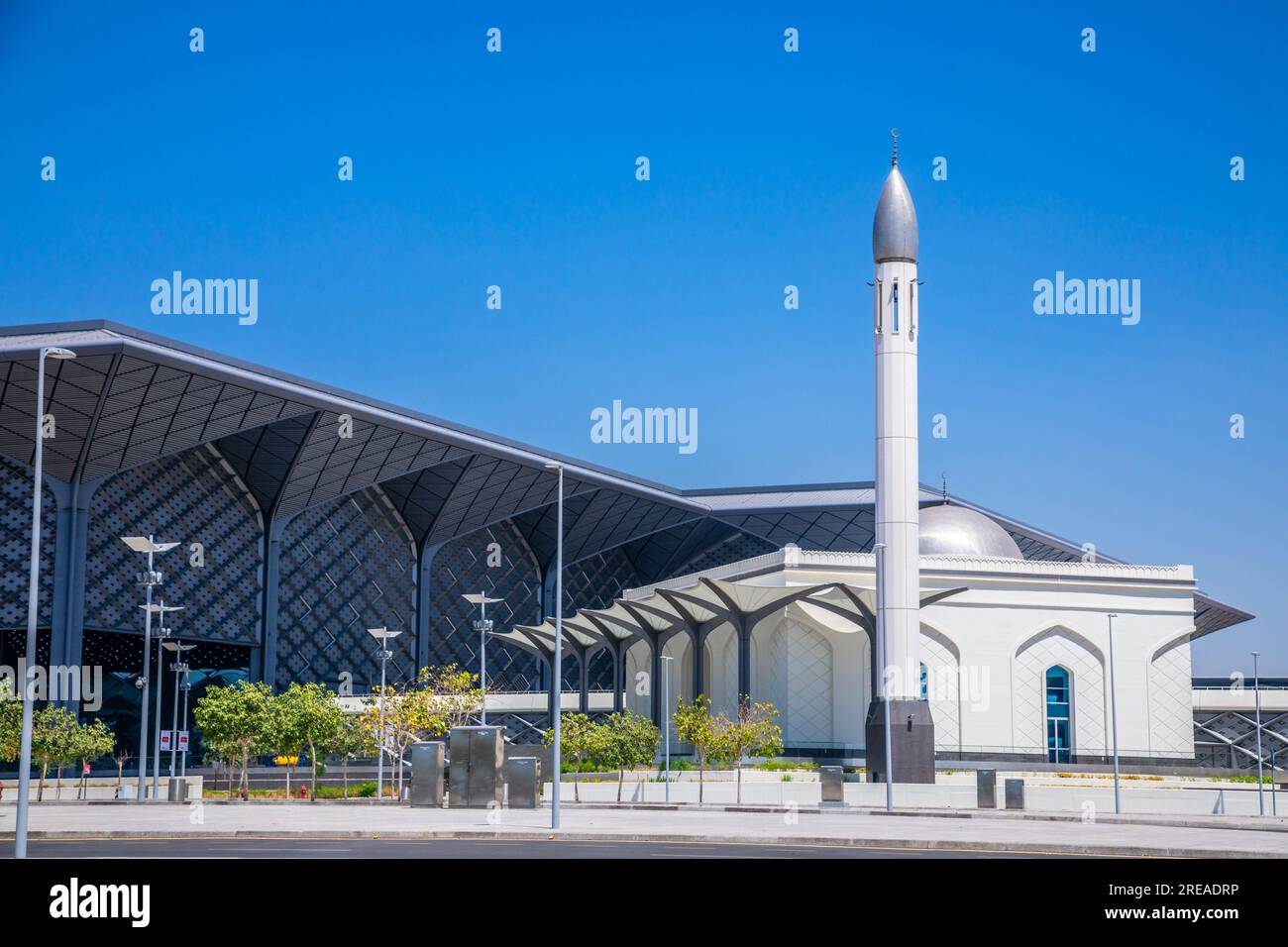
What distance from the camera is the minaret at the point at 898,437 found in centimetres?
6134

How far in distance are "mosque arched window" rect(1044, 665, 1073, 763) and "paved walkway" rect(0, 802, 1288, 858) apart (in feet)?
114

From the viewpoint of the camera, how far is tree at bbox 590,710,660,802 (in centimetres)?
6056

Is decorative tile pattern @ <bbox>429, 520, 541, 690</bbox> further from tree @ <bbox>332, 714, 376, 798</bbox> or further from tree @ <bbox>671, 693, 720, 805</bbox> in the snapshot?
tree @ <bbox>671, 693, 720, 805</bbox>

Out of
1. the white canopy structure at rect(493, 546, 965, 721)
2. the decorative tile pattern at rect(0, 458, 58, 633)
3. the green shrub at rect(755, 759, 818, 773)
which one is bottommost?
the green shrub at rect(755, 759, 818, 773)

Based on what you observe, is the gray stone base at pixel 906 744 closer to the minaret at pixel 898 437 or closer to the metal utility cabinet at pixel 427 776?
the minaret at pixel 898 437

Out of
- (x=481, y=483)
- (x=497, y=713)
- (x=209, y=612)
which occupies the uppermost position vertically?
(x=481, y=483)

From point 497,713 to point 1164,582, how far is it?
1832 inches

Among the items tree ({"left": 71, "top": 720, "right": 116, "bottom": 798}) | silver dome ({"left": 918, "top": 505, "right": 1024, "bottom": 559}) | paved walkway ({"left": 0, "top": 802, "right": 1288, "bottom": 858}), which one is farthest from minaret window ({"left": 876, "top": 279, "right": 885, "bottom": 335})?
tree ({"left": 71, "top": 720, "right": 116, "bottom": 798})

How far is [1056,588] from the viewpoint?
7819 centimetres

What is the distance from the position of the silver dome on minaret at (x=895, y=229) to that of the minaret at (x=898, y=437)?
0.13 ft

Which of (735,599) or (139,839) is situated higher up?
(735,599)

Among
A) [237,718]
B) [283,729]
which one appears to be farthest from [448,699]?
[237,718]
